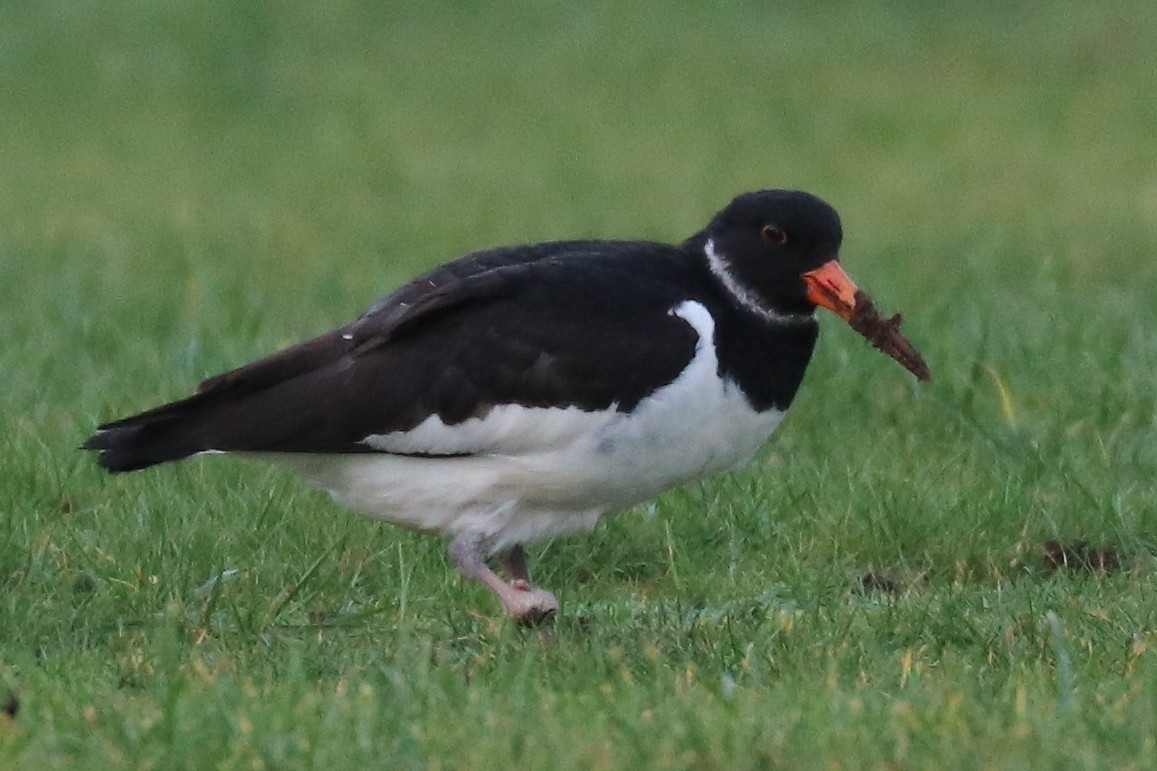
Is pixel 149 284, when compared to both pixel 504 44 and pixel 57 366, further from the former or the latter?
pixel 504 44

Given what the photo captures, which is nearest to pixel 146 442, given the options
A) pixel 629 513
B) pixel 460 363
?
pixel 460 363

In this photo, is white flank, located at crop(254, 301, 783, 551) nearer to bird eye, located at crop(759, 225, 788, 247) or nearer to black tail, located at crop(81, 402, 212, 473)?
black tail, located at crop(81, 402, 212, 473)

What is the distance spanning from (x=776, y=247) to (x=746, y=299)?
0.16 metres

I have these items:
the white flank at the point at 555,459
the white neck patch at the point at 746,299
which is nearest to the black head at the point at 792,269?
the white neck patch at the point at 746,299

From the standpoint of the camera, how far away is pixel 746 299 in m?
5.80

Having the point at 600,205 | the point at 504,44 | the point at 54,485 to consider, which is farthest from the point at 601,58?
the point at 54,485

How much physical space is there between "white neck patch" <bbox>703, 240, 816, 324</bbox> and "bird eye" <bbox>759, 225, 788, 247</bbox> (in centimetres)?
13

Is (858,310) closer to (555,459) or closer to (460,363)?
(555,459)

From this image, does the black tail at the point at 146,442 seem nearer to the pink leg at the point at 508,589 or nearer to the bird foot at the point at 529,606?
the pink leg at the point at 508,589

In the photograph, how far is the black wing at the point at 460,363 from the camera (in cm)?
546

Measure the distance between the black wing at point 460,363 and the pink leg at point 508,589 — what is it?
0.90 ft

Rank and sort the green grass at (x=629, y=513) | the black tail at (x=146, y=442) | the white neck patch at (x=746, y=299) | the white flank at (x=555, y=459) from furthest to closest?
1. the white neck patch at (x=746, y=299)
2. the black tail at (x=146, y=442)
3. the white flank at (x=555, y=459)
4. the green grass at (x=629, y=513)

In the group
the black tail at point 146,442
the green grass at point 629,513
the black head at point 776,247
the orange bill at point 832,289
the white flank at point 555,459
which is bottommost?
the green grass at point 629,513

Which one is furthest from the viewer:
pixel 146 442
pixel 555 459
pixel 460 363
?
pixel 146 442
